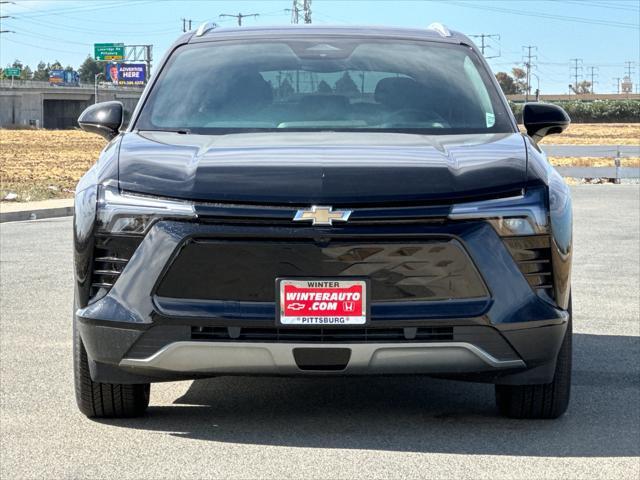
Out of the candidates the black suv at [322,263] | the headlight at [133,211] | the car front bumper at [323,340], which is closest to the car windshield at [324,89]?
the black suv at [322,263]

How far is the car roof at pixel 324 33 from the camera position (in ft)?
21.3

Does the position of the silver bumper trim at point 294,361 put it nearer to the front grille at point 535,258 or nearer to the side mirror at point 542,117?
the front grille at point 535,258

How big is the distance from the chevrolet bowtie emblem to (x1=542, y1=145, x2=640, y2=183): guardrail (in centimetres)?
2524

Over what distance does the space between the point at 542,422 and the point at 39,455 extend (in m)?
2.12

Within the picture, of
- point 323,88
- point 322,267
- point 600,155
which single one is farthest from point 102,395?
point 600,155

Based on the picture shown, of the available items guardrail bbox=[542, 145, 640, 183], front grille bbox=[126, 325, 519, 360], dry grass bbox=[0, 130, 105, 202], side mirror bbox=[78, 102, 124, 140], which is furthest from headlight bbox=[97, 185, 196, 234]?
guardrail bbox=[542, 145, 640, 183]

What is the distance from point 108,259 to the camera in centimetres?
484

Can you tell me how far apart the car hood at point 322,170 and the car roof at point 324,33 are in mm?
1322

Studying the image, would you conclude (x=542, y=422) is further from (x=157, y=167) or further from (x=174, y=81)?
(x=174, y=81)

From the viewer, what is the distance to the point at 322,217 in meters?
4.66

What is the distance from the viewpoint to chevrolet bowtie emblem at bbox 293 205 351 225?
465 centimetres

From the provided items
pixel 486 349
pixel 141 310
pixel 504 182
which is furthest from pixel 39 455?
pixel 504 182

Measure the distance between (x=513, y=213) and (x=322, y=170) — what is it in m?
0.75

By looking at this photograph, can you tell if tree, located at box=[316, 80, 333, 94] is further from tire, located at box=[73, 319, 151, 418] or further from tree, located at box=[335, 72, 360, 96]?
tire, located at box=[73, 319, 151, 418]
